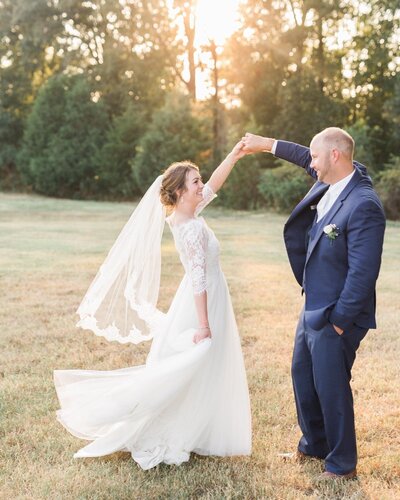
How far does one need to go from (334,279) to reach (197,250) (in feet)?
3.06

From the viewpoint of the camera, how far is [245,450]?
4.30 m

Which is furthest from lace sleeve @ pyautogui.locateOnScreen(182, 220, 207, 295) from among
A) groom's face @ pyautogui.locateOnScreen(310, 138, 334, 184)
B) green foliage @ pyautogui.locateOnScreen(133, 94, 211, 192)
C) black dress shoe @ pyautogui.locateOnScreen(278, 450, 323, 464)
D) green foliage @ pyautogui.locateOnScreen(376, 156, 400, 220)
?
green foliage @ pyautogui.locateOnScreen(133, 94, 211, 192)

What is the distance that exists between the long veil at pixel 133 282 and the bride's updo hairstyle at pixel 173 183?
0.30 metres

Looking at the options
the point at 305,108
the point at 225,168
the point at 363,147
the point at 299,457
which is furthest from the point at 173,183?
the point at 305,108

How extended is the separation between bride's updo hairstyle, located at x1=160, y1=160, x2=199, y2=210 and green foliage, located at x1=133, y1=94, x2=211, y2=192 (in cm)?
2954

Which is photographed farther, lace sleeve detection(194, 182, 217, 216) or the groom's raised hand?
the groom's raised hand

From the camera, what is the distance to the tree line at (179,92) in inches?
1195

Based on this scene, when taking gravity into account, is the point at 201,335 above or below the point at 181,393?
above

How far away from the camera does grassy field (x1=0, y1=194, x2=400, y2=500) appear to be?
12.9 feet

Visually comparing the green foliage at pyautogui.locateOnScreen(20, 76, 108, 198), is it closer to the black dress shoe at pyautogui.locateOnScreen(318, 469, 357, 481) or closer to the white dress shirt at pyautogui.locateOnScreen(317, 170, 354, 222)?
the white dress shirt at pyautogui.locateOnScreen(317, 170, 354, 222)

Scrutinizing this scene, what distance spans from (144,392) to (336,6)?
31089 mm

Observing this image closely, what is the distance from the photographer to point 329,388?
3.81 metres

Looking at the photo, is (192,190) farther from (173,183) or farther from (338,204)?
(338,204)

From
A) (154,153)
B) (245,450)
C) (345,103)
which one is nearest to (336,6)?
(345,103)
